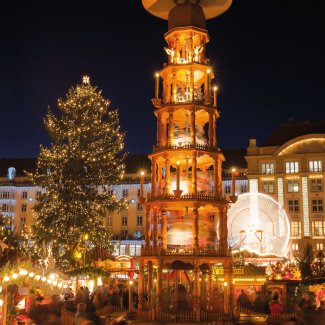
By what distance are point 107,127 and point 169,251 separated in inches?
935

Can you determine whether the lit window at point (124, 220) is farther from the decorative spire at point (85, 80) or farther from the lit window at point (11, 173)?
the decorative spire at point (85, 80)

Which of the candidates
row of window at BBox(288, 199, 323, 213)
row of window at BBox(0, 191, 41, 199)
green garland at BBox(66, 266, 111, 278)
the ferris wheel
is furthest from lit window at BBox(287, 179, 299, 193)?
green garland at BBox(66, 266, 111, 278)

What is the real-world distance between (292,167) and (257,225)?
34.1m

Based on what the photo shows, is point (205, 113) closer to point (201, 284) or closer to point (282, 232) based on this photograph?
point (201, 284)

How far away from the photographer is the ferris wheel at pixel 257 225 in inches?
1513

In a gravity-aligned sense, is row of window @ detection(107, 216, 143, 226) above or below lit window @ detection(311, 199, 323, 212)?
below

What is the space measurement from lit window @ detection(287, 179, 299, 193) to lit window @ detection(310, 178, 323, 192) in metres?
1.79

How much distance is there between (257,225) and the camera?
38.3 metres

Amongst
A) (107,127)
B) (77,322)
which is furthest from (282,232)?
(77,322)

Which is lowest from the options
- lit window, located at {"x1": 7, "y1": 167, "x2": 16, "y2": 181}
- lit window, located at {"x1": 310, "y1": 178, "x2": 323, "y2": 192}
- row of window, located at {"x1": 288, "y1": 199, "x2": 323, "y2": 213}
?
row of window, located at {"x1": 288, "y1": 199, "x2": 323, "y2": 213}

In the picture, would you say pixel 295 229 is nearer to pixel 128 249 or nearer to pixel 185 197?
pixel 128 249

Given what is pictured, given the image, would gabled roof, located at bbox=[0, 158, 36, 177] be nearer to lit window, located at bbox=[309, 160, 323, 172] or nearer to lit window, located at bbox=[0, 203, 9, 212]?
lit window, located at bbox=[0, 203, 9, 212]

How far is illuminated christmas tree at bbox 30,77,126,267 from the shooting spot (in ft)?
138

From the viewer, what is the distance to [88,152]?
A: 43.8m
